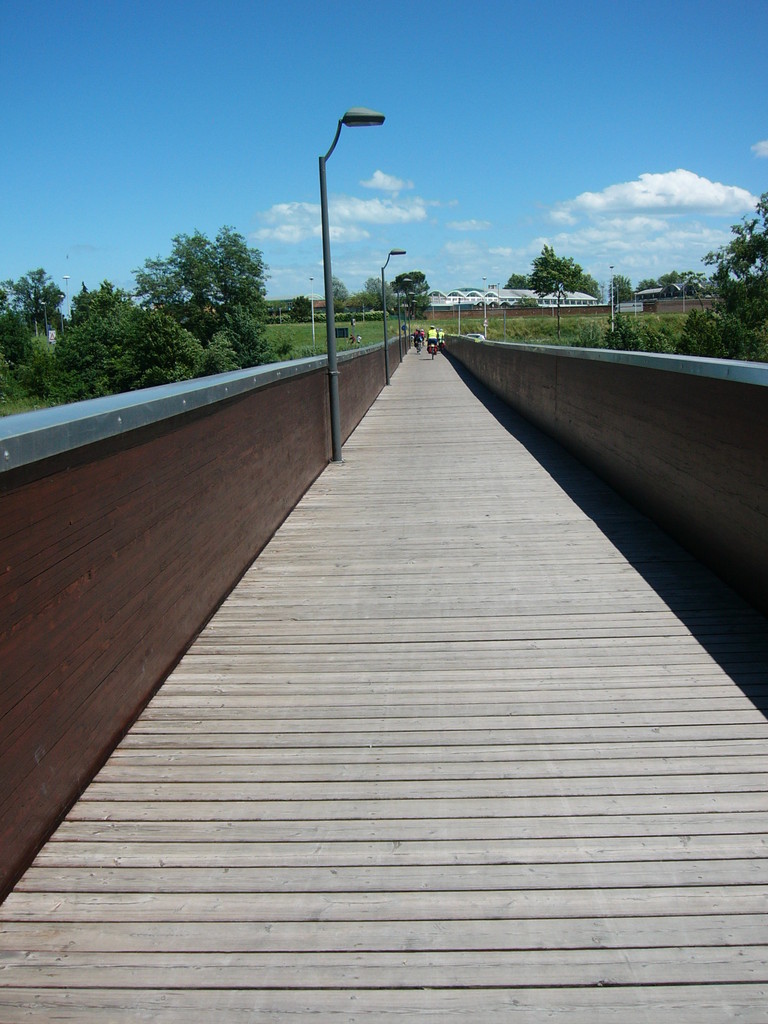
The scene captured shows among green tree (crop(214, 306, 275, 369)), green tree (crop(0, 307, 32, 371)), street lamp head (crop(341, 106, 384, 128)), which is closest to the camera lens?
street lamp head (crop(341, 106, 384, 128))

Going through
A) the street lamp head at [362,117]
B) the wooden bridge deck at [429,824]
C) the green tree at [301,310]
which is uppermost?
the green tree at [301,310]

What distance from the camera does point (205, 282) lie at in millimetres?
119625

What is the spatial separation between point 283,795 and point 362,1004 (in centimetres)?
114

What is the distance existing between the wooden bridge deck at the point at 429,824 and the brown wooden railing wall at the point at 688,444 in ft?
1.22

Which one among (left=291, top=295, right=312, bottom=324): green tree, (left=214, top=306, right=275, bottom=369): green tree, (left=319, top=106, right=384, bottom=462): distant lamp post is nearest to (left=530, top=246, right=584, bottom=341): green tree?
(left=214, top=306, right=275, bottom=369): green tree

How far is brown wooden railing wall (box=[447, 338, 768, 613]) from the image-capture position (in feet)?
17.3

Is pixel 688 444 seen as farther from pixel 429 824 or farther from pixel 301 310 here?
pixel 301 310

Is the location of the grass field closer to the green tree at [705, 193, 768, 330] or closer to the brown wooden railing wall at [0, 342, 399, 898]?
the green tree at [705, 193, 768, 330]

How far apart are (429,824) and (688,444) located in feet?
13.5

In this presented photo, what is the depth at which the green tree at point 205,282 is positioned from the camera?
11912 centimetres

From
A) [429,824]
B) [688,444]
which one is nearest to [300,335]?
[688,444]

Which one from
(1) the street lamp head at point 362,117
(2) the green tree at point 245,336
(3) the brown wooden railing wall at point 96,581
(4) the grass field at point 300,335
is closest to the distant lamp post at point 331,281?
(1) the street lamp head at point 362,117

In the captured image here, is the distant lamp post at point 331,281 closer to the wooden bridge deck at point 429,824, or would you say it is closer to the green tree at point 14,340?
the wooden bridge deck at point 429,824

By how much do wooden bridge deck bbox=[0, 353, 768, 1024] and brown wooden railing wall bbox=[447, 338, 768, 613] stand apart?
0.37 meters
